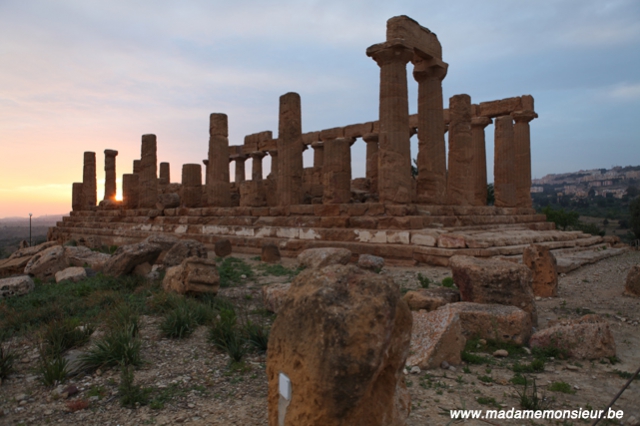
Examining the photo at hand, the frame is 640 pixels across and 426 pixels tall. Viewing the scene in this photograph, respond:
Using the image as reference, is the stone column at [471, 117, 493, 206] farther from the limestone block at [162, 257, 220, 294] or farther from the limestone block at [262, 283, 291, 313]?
the limestone block at [162, 257, 220, 294]

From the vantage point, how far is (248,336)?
4547mm

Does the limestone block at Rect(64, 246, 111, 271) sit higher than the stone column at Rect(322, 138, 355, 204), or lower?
lower

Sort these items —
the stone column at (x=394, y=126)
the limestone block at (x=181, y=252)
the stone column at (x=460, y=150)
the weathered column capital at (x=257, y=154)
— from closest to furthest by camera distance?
1. the limestone block at (x=181, y=252)
2. the stone column at (x=394, y=126)
3. the stone column at (x=460, y=150)
4. the weathered column capital at (x=257, y=154)

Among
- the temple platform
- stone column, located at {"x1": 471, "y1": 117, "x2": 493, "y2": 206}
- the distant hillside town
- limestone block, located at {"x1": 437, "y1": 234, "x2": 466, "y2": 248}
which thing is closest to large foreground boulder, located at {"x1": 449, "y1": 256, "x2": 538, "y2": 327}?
the temple platform

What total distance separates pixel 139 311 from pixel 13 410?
94.1 inches

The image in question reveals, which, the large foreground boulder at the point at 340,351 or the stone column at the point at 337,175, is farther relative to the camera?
the stone column at the point at 337,175

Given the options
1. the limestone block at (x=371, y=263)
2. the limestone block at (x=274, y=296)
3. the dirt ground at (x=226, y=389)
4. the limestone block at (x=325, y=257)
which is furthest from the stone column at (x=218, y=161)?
the dirt ground at (x=226, y=389)

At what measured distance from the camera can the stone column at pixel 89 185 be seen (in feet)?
84.7

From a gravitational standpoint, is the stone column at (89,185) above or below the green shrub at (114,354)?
above

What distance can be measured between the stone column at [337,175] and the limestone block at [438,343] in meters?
9.49

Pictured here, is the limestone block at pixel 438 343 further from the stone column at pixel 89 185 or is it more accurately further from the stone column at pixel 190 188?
the stone column at pixel 89 185

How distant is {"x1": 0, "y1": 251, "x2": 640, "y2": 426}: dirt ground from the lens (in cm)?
310

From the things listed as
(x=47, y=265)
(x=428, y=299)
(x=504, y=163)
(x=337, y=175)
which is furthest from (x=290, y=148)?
(x=428, y=299)

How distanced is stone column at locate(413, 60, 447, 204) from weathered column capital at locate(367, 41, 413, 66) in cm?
140
